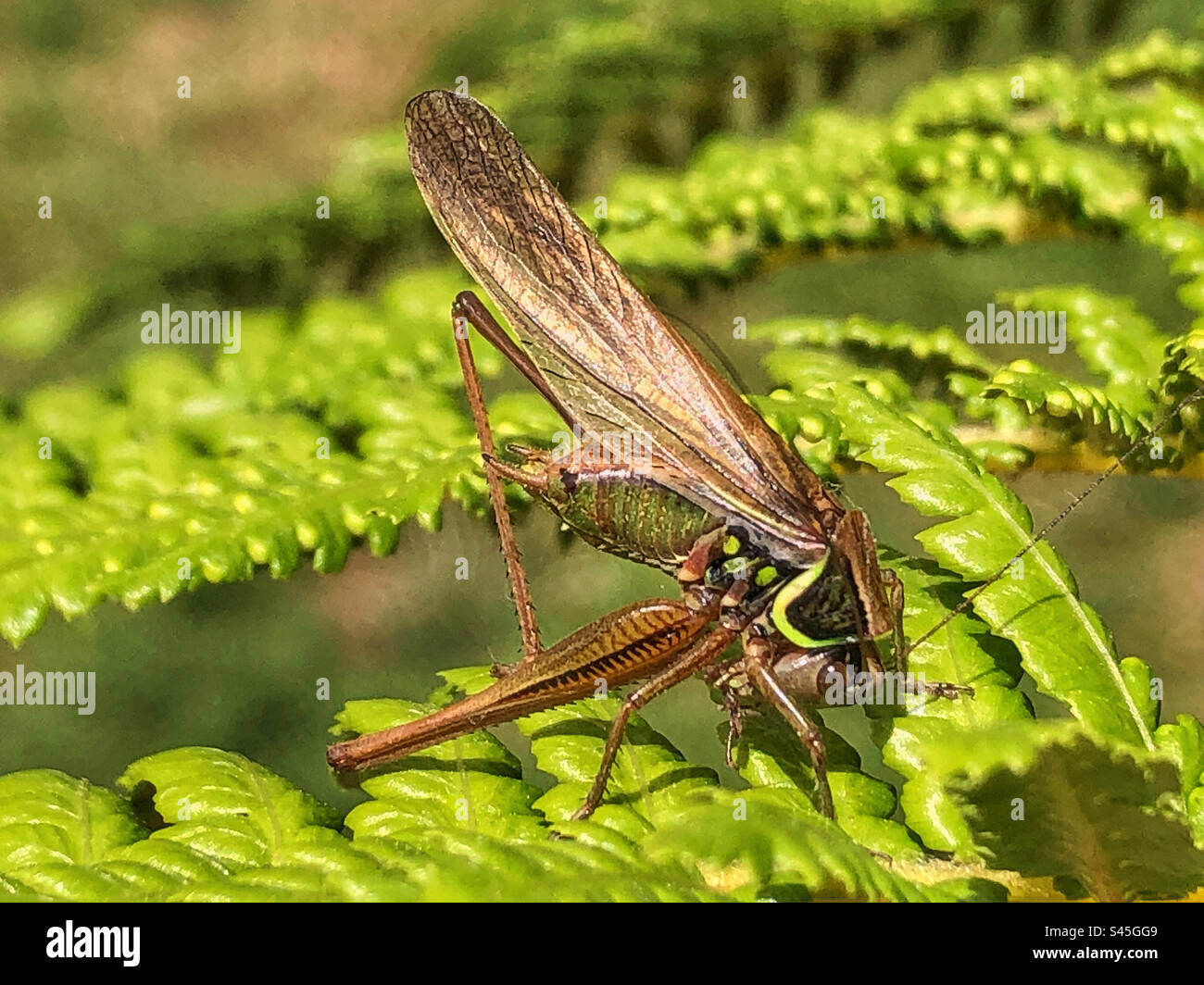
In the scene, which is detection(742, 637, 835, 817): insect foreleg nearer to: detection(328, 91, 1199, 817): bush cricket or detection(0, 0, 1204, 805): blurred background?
detection(328, 91, 1199, 817): bush cricket

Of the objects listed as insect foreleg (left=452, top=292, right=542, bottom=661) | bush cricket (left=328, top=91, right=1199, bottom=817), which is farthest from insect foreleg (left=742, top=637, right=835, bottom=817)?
insect foreleg (left=452, top=292, right=542, bottom=661)

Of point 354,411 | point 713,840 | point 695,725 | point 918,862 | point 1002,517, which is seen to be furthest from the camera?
point 695,725

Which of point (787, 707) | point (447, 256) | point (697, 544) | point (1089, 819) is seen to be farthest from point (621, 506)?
point (447, 256)

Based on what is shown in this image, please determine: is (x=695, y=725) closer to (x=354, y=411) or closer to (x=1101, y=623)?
(x=354, y=411)

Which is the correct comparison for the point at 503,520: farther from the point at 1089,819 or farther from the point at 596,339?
the point at 1089,819
